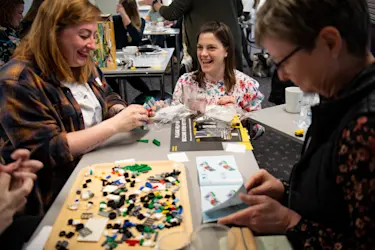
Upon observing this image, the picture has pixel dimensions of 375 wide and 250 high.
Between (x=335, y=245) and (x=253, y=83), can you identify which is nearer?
(x=335, y=245)

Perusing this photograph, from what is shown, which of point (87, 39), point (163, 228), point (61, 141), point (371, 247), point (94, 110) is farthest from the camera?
point (94, 110)

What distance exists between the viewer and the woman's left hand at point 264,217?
0.96m

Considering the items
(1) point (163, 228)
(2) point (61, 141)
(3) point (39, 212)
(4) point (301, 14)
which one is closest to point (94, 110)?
(2) point (61, 141)

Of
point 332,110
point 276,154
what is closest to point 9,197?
point 332,110

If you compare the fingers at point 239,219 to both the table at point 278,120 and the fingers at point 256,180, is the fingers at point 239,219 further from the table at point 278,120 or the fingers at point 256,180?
the table at point 278,120

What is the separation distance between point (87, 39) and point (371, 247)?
1451mm

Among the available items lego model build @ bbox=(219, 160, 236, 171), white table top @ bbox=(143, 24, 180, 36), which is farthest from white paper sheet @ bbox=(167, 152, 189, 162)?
white table top @ bbox=(143, 24, 180, 36)

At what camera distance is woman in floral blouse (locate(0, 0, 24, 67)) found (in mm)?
3211

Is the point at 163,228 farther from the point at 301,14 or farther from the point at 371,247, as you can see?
the point at 301,14

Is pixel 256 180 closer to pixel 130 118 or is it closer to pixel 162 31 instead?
pixel 130 118

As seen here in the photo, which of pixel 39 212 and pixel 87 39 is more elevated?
pixel 87 39

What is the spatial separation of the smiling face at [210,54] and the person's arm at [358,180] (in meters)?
1.81

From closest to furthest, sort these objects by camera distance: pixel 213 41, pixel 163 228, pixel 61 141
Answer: pixel 163 228 → pixel 61 141 → pixel 213 41

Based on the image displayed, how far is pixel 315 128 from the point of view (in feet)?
2.90
